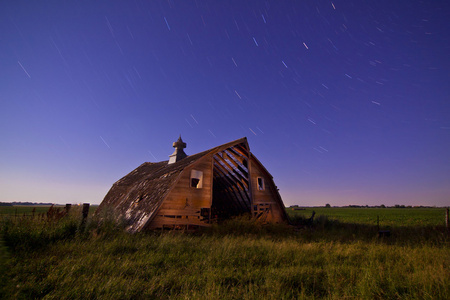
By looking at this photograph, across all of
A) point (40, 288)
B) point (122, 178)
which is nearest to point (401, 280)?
point (40, 288)

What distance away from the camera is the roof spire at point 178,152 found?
69.8ft

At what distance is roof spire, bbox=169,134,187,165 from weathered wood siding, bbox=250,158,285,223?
7891 mm

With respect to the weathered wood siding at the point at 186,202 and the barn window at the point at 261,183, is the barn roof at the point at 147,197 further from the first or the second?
the barn window at the point at 261,183

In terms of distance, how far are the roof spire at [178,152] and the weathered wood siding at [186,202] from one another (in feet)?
24.9

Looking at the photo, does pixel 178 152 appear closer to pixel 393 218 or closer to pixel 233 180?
pixel 233 180

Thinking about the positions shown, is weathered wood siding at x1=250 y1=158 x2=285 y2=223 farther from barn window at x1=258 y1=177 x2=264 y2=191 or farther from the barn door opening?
the barn door opening

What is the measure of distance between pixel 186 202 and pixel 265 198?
6201 millimetres

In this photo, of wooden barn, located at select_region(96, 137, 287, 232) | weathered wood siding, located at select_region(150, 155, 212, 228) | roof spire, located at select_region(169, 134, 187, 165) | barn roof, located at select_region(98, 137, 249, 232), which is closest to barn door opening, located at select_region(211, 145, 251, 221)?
wooden barn, located at select_region(96, 137, 287, 232)

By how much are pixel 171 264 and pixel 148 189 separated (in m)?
9.39

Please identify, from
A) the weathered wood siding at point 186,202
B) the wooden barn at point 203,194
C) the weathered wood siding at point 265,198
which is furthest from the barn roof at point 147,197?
the weathered wood siding at point 265,198

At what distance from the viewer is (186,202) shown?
13.1 metres

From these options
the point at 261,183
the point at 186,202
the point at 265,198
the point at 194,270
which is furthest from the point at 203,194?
the point at 194,270

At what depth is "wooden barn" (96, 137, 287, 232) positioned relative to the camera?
12.3 m

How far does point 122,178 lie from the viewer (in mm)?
24375
